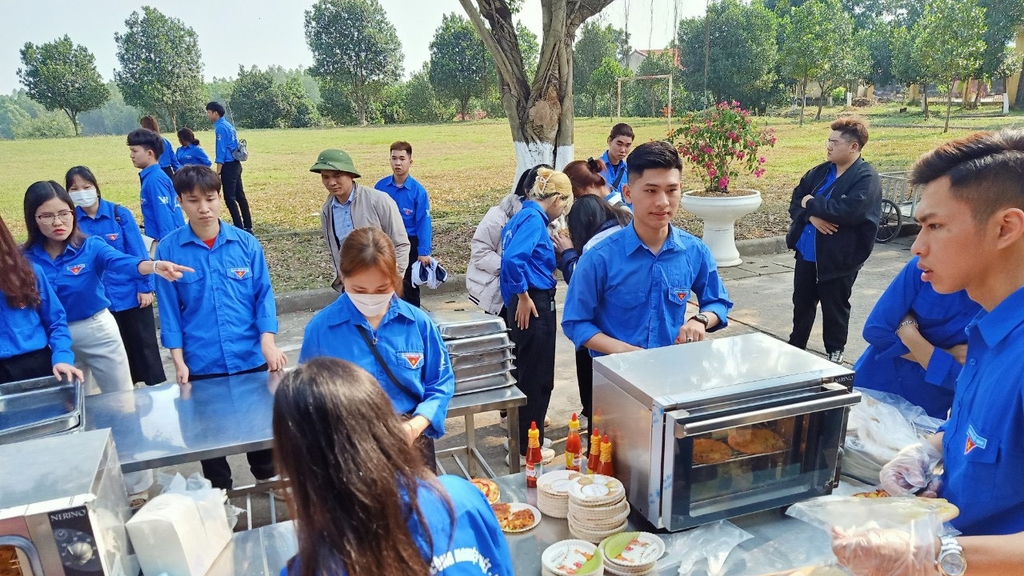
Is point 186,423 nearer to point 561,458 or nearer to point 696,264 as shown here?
point 561,458

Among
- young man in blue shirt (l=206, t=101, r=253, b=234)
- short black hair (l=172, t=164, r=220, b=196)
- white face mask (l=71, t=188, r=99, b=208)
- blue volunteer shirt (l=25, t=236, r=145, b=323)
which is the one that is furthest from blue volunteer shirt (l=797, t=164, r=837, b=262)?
young man in blue shirt (l=206, t=101, r=253, b=234)

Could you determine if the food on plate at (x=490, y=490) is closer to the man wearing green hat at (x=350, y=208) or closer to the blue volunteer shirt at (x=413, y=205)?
the man wearing green hat at (x=350, y=208)

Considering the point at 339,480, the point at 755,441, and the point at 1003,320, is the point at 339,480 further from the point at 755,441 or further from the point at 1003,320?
the point at 1003,320

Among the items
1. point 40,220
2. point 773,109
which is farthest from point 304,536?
point 773,109

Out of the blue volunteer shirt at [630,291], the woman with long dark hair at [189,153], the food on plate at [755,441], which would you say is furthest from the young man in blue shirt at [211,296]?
the woman with long dark hair at [189,153]

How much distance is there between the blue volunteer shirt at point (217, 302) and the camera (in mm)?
2947

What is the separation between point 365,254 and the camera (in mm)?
2287

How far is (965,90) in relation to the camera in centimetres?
3147

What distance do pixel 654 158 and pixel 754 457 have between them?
120 centimetres

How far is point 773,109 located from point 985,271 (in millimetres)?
37660

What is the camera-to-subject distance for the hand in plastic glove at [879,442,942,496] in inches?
65.8

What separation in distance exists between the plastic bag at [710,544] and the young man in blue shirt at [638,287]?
2.71ft

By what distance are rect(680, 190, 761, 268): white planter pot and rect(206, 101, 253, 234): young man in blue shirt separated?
7668 millimetres

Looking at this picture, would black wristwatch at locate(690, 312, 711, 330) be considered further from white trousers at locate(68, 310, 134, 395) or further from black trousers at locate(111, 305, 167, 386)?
black trousers at locate(111, 305, 167, 386)
